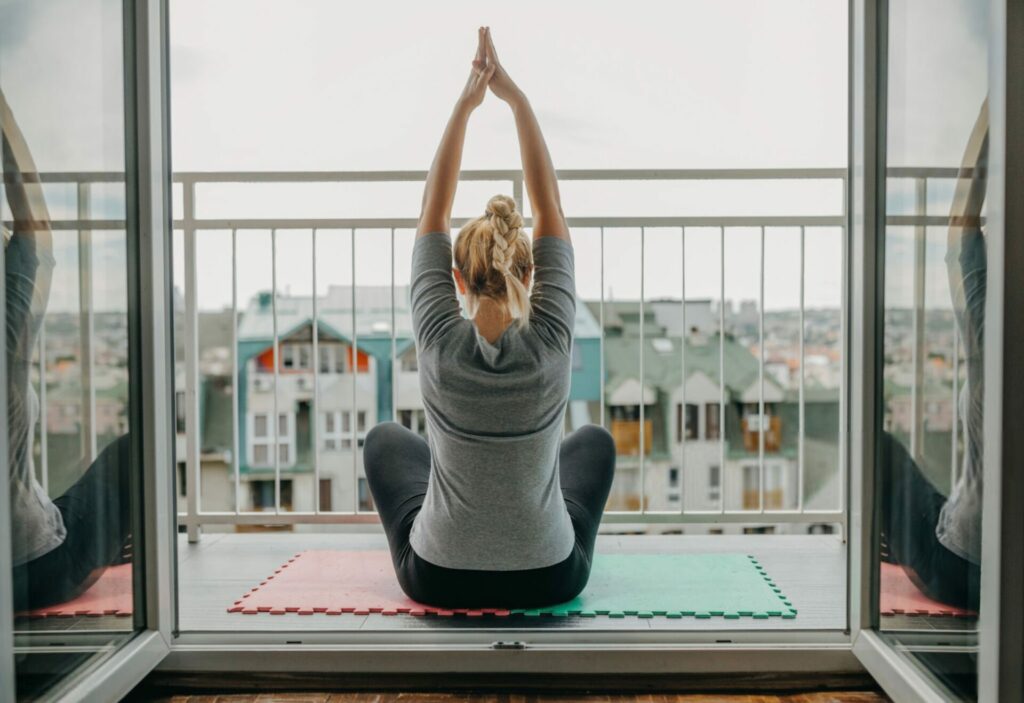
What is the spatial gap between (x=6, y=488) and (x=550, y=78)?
4092mm

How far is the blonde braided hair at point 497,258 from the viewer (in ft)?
5.55

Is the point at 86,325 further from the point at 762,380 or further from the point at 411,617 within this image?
the point at 762,380

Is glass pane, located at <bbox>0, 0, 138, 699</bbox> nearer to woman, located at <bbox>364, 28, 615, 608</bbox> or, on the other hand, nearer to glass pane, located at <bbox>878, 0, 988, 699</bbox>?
woman, located at <bbox>364, 28, 615, 608</bbox>

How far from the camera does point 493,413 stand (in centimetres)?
169

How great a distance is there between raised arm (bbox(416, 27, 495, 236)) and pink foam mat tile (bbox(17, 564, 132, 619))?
2.89 ft

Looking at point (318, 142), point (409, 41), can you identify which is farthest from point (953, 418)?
point (318, 142)

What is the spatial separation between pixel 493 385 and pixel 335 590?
80 centimetres

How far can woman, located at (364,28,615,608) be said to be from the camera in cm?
169

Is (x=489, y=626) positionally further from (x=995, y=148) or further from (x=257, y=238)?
(x=257, y=238)

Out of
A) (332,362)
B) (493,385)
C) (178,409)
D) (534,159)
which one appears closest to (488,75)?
(534,159)

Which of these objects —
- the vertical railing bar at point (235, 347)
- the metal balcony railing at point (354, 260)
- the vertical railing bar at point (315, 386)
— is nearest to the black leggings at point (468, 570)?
the metal balcony railing at point (354, 260)

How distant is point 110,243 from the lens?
1564 mm

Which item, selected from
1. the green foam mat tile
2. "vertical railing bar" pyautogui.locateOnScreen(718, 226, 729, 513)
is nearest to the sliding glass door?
the green foam mat tile

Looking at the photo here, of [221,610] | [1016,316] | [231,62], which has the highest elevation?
[231,62]
